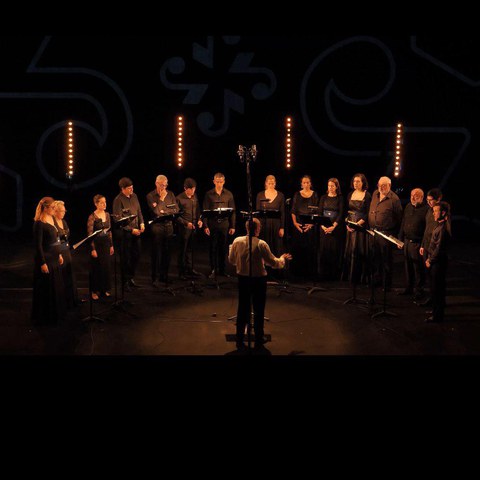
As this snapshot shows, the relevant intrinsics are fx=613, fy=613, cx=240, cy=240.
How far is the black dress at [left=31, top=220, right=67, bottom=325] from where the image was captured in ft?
24.0

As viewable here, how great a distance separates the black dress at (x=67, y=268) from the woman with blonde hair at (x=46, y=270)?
141mm

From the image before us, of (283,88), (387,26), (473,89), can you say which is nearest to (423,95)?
(473,89)

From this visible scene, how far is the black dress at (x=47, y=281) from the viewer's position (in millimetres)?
7312

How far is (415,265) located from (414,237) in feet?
1.58

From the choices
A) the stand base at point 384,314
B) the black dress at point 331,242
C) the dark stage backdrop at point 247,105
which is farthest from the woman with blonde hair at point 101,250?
the dark stage backdrop at point 247,105

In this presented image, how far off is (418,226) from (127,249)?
4.48 m

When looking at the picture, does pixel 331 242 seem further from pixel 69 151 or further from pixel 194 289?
pixel 69 151

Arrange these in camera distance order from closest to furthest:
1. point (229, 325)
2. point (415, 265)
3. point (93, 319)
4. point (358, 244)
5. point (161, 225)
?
point (229, 325) < point (93, 319) < point (415, 265) < point (358, 244) < point (161, 225)

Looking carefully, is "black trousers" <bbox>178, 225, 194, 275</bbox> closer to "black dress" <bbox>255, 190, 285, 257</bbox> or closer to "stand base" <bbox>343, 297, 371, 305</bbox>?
"black dress" <bbox>255, 190, 285, 257</bbox>

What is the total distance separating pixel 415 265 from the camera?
29.0ft

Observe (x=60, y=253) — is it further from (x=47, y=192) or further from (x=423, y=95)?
(x=423, y=95)

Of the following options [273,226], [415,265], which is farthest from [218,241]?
[415,265]

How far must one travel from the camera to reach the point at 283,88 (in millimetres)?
12594

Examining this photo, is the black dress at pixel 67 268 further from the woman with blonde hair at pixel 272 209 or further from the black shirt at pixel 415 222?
the black shirt at pixel 415 222
